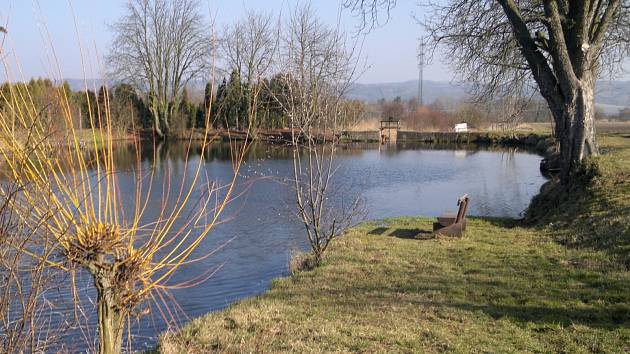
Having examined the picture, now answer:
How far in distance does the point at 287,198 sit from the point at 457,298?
8692 millimetres

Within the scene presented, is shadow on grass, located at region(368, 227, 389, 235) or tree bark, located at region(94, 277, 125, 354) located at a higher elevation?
tree bark, located at region(94, 277, 125, 354)

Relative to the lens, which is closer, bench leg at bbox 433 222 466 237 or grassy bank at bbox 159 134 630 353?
grassy bank at bbox 159 134 630 353

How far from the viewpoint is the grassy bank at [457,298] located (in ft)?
17.3

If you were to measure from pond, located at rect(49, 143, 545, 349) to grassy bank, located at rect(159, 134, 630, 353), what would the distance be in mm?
1065

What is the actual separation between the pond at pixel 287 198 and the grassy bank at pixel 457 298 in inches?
41.9

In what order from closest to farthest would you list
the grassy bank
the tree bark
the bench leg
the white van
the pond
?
the tree bark, the grassy bank, the pond, the bench leg, the white van

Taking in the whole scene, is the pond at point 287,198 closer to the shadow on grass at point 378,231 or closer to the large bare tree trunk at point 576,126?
the shadow on grass at point 378,231

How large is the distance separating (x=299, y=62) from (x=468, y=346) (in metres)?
5.42

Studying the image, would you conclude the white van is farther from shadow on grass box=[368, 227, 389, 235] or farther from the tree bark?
the tree bark

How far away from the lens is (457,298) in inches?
262

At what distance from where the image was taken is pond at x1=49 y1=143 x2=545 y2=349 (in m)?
8.70

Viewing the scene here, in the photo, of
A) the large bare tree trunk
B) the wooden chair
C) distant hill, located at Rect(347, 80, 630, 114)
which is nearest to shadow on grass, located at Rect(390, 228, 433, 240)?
the wooden chair

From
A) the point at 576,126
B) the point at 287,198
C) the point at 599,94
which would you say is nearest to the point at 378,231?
the point at 287,198

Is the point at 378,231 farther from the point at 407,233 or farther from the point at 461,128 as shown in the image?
the point at 461,128
